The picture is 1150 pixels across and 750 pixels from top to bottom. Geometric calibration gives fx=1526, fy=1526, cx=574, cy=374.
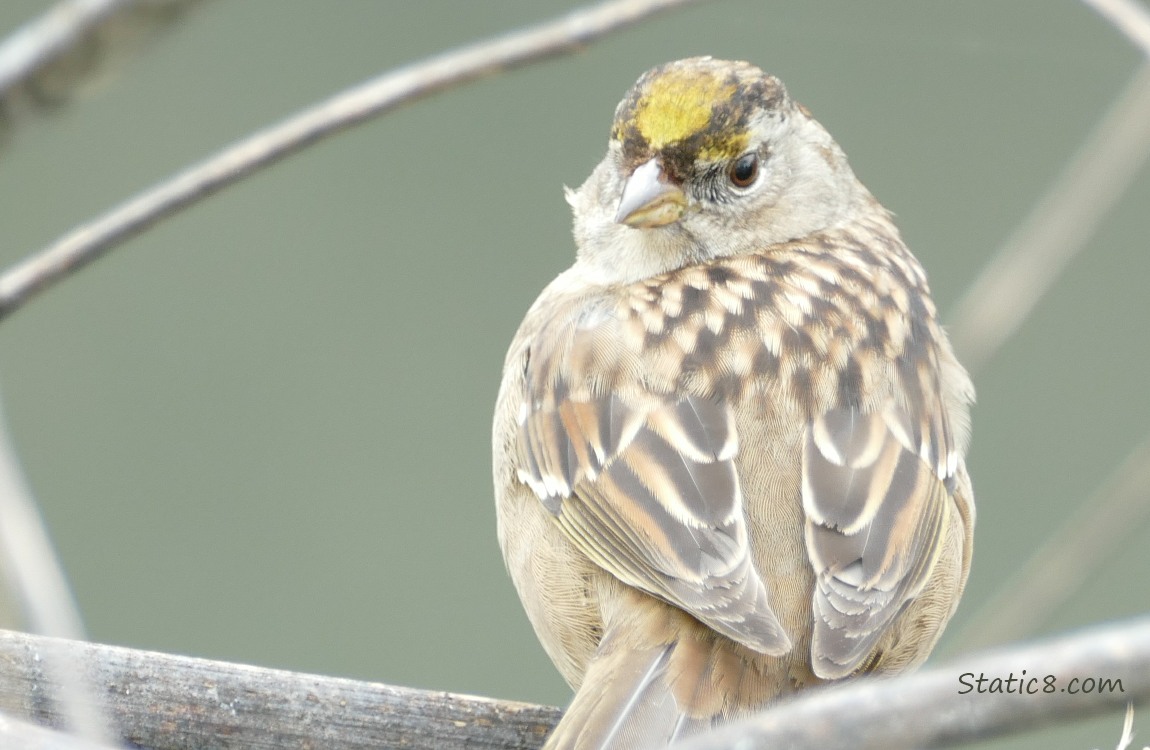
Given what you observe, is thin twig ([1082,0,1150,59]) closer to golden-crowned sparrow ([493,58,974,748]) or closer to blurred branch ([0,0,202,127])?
golden-crowned sparrow ([493,58,974,748])

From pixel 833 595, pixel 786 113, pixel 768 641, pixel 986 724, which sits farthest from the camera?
pixel 786 113

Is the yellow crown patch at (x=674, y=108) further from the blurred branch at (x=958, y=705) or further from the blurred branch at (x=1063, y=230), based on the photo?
the blurred branch at (x=958, y=705)

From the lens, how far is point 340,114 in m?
2.06

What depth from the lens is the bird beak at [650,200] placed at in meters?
3.16

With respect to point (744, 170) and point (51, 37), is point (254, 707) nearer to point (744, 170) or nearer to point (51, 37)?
point (51, 37)

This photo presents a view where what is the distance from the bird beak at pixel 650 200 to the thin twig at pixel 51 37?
1.42 metres

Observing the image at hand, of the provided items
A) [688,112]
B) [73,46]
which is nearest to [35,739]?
[73,46]

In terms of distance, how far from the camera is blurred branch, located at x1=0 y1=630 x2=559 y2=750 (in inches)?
89.0

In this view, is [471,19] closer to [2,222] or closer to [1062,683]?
[2,222]

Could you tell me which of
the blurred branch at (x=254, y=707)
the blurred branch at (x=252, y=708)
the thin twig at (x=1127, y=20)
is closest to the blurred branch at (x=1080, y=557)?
the blurred branch at (x=254, y=707)

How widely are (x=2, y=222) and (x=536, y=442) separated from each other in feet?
13.4

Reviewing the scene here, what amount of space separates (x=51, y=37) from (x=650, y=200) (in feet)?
4.91

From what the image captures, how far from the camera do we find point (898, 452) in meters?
2.79

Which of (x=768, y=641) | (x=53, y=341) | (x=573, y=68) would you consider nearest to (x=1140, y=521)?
(x=768, y=641)
